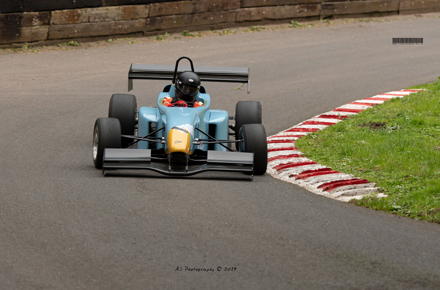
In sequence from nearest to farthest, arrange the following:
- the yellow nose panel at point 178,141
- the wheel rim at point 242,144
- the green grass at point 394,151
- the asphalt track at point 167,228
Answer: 1. the asphalt track at point 167,228
2. the green grass at point 394,151
3. the yellow nose panel at point 178,141
4. the wheel rim at point 242,144

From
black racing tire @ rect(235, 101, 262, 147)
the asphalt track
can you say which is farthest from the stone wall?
black racing tire @ rect(235, 101, 262, 147)

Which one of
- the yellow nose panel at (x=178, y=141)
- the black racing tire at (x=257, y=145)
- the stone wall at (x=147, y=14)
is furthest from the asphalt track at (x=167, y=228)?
the stone wall at (x=147, y=14)

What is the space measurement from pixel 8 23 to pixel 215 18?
5.27m

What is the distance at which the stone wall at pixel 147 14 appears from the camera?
608 inches

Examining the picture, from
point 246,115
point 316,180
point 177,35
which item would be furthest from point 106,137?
point 177,35

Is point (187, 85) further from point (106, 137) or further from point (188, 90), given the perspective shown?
point (106, 137)

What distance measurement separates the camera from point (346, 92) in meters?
13.4

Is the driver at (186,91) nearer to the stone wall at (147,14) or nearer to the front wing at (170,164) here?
the front wing at (170,164)

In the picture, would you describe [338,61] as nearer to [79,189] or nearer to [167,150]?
[167,150]


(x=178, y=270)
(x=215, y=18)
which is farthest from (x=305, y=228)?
(x=215, y=18)

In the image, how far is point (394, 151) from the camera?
8.91 metres

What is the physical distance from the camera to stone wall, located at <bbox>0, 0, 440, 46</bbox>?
15.4 metres

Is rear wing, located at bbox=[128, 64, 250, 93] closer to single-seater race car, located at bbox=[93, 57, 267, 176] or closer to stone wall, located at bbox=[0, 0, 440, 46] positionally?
single-seater race car, located at bbox=[93, 57, 267, 176]

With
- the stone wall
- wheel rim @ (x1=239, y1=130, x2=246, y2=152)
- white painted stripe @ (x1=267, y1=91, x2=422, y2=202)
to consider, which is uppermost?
the stone wall
